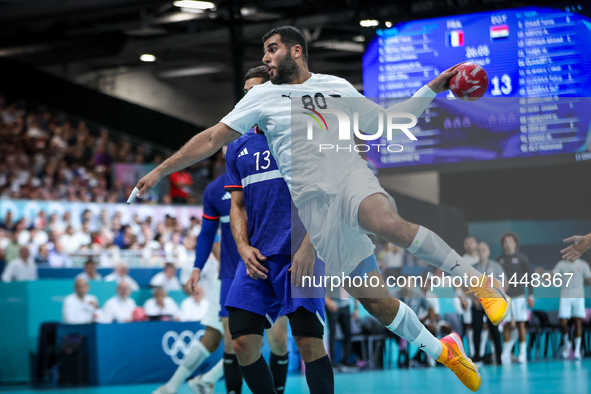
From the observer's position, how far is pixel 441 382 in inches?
348

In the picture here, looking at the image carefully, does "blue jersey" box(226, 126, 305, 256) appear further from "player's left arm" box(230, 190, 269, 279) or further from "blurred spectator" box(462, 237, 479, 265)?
"blurred spectator" box(462, 237, 479, 265)

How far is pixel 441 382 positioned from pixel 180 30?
1852 centimetres

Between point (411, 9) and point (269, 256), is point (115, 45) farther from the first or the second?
point (269, 256)

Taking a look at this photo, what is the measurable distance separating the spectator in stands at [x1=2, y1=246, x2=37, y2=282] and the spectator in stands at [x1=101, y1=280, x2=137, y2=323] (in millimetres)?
2346

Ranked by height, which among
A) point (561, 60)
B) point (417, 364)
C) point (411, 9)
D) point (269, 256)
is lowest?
point (417, 364)

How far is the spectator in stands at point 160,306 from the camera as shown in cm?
1120

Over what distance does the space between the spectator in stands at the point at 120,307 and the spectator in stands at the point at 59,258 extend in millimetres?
2834


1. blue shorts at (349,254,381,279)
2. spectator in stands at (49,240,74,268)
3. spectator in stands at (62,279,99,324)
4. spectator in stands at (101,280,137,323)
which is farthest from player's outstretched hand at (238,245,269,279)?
spectator in stands at (49,240,74,268)

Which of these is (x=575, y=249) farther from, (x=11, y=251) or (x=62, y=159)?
(x=62, y=159)

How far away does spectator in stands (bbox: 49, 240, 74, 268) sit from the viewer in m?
13.5

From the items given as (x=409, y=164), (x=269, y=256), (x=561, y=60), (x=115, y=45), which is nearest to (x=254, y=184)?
(x=269, y=256)

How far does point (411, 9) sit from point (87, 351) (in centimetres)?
1035

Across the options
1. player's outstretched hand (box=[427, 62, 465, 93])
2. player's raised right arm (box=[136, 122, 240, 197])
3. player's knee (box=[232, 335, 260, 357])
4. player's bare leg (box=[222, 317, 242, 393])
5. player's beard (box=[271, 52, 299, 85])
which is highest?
player's beard (box=[271, 52, 299, 85])

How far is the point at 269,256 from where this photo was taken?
14.8ft
